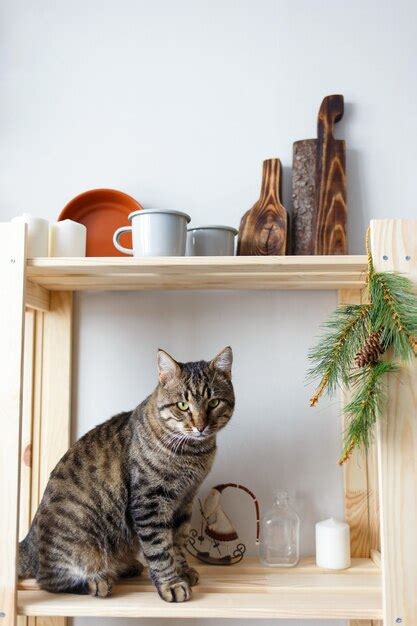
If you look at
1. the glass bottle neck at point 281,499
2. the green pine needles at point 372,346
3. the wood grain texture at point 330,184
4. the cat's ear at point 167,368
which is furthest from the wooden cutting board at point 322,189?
the glass bottle neck at point 281,499

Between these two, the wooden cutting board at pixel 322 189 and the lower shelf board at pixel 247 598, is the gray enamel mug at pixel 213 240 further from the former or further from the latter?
the lower shelf board at pixel 247 598

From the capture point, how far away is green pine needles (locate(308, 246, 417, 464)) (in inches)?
39.8

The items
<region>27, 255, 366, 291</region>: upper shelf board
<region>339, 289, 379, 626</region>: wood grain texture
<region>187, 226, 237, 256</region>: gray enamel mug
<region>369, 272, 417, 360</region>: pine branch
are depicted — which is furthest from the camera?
<region>339, 289, 379, 626</region>: wood grain texture

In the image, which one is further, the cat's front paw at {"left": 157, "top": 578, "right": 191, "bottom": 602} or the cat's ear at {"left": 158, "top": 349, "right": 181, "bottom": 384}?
the cat's ear at {"left": 158, "top": 349, "right": 181, "bottom": 384}

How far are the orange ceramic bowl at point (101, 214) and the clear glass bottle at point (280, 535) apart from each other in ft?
2.11

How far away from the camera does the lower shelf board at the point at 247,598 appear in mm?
1059

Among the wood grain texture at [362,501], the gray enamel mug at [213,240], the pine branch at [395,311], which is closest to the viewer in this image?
the pine branch at [395,311]

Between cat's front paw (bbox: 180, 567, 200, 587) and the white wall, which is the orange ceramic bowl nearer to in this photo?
the white wall

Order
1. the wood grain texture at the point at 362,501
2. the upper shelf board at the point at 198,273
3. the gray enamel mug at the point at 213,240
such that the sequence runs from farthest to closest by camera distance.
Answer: the wood grain texture at the point at 362,501
the gray enamel mug at the point at 213,240
the upper shelf board at the point at 198,273

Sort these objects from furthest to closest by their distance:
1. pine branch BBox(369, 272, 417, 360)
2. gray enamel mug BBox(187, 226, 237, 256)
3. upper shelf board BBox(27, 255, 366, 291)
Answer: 1. gray enamel mug BBox(187, 226, 237, 256)
2. upper shelf board BBox(27, 255, 366, 291)
3. pine branch BBox(369, 272, 417, 360)

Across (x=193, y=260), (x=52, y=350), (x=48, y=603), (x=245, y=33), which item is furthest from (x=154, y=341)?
(x=245, y=33)

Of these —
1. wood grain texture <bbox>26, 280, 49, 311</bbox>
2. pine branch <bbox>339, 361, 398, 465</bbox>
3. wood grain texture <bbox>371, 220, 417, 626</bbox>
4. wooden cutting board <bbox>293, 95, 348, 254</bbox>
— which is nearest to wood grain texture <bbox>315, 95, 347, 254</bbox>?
wooden cutting board <bbox>293, 95, 348, 254</bbox>

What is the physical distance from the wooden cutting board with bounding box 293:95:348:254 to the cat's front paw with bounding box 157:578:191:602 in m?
0.69

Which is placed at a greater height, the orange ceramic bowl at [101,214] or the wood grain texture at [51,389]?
the orange ceramic bowl at [101,214]
